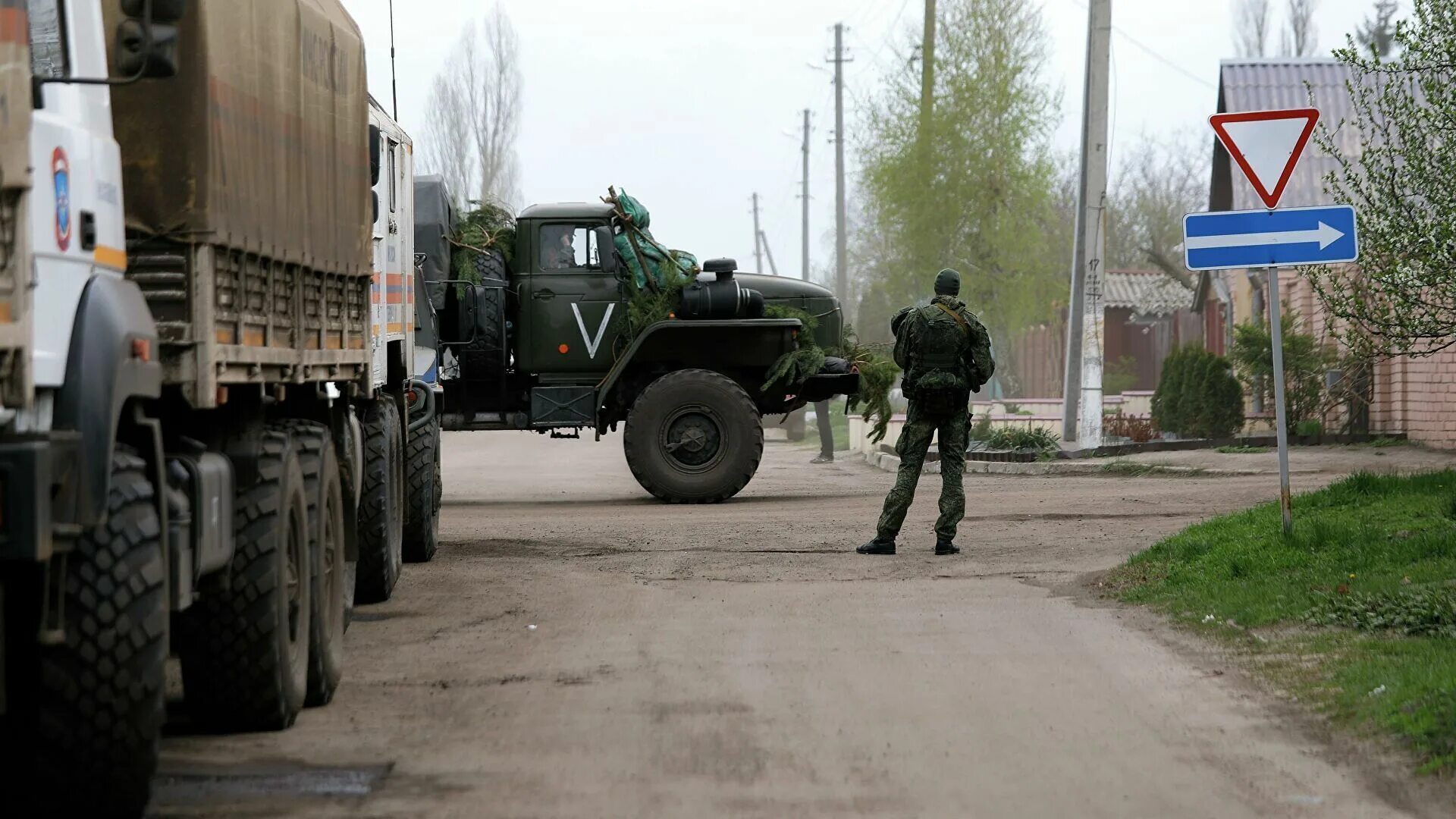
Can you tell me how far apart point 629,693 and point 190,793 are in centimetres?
216

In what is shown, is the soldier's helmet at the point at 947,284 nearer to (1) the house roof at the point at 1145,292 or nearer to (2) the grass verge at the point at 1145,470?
(2) the grass verge at the point at 1145,470

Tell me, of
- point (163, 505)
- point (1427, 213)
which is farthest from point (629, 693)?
point (1427, 213)

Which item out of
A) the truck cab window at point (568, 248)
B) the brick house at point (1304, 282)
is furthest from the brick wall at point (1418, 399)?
the truck cab window at point (568, 248)

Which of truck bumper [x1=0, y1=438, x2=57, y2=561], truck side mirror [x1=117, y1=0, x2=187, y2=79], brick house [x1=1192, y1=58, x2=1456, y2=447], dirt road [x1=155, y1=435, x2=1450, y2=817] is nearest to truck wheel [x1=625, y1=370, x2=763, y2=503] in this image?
dirt road [x1=155, y1=435, x2=1450, y2=817]

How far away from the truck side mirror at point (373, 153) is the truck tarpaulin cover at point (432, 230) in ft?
22.7

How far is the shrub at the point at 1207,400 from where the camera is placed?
26203 millimetres

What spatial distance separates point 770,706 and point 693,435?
1085 centimetres

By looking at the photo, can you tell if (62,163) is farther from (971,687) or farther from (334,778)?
(971,687)

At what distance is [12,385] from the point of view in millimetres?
4547

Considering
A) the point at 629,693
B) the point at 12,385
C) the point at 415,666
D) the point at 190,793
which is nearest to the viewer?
the point at 12,385

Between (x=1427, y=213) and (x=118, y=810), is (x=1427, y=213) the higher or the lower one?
the higher one

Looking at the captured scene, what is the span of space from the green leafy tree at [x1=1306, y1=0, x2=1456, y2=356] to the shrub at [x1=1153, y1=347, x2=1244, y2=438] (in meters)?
13.3

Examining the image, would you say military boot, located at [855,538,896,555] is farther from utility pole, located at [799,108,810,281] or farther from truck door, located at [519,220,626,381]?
utility pole, located at [799,108,810,281]

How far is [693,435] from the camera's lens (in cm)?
1806
